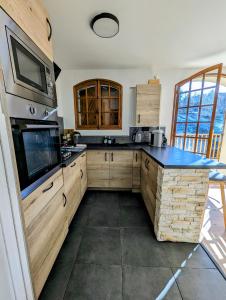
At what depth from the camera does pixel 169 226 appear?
5.01 ft

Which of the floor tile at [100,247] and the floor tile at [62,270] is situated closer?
the floor tile at [62,270]

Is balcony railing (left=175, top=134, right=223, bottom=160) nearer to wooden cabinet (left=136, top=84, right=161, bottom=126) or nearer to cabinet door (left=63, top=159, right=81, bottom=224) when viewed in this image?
wooden cabinet (left=136, top=84, right=161, bottom=126)

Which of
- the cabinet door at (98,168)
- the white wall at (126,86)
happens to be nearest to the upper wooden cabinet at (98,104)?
the white wall at (126,86)

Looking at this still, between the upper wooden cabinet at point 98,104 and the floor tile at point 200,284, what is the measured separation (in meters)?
2.42

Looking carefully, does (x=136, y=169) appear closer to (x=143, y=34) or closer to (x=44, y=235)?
(x=44, y=235)

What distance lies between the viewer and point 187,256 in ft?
4.59

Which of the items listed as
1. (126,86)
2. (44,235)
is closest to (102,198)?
(44,235)

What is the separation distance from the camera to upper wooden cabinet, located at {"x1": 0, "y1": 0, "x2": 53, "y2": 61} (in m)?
0.74

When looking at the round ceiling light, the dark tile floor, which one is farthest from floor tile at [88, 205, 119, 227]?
the round ceiling light

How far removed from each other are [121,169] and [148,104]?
1341 mm

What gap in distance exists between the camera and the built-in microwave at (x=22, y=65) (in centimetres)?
68

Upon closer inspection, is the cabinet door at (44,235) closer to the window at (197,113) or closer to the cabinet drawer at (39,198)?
the cabinet drawer at (39,198)

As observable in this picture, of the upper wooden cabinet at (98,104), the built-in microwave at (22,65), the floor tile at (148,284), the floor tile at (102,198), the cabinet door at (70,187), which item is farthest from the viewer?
the upper wooden cabinet at (98,104)

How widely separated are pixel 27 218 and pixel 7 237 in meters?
0.16
